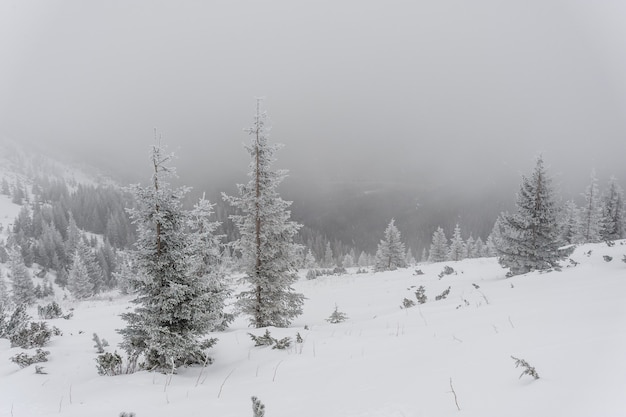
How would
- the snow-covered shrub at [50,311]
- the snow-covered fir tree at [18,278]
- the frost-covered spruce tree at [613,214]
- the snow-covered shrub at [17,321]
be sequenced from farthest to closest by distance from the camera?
1. the snow-covered fir tree at [18,278]
2. the frost-covered spruce tree at [613,214]
3. the snow-covered shrub at [50,311]
4. the snow-covered shrub at [17,321]

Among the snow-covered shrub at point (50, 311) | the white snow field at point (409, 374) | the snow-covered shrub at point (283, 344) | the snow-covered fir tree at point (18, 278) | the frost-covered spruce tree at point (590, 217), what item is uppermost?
the frost-covered spruce tree at point (590, 217)

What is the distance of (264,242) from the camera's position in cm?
1197

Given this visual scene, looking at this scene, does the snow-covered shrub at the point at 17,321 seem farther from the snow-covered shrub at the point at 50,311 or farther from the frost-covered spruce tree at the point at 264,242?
the frost-covered spruce tree at the point at 264,242

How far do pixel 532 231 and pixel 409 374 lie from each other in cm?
1595

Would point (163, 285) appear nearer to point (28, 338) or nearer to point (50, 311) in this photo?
point (28, 338)

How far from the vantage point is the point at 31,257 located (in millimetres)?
87000

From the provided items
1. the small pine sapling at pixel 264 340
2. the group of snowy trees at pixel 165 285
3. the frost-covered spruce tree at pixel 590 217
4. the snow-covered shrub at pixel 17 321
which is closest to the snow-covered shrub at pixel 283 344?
the small pine sapling at pixel 264 340

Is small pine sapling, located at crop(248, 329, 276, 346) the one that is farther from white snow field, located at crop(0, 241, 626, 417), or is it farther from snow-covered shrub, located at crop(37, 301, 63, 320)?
snow-covered shrub, located at crop(37, 301, 63, 320)

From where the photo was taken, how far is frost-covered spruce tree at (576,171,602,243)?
40688 mm

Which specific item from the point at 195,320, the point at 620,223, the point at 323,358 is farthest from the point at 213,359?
the point at 620,223

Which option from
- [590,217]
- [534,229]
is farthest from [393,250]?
[534,229]

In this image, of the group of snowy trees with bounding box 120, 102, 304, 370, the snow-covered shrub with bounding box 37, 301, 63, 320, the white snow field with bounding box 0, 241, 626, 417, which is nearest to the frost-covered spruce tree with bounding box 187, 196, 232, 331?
the group of snowy trees with bounding box 120, 102, 304, 370

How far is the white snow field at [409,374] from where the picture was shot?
7.09 feet

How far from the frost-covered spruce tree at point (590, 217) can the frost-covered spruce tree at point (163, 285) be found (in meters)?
51.1
